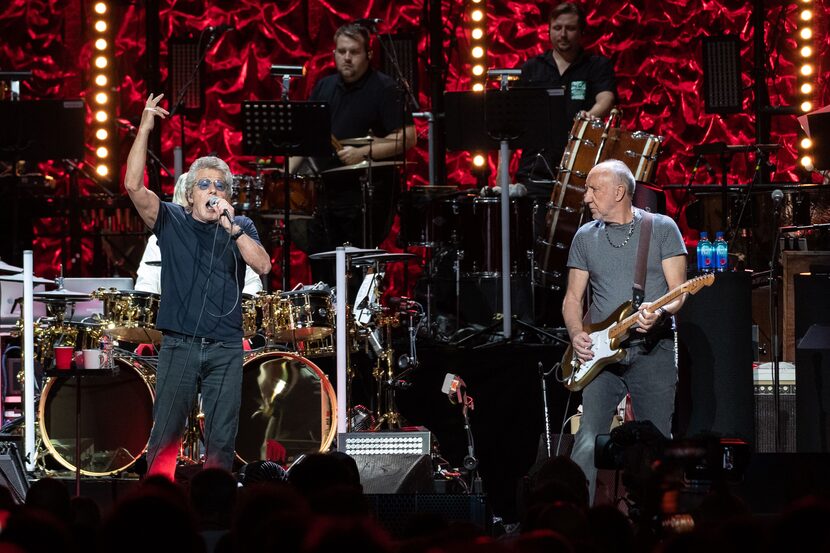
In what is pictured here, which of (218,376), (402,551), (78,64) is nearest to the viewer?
(402,551)

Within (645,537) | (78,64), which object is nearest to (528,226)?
(78,64)

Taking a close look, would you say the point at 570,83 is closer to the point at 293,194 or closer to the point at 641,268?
the point at 293,194

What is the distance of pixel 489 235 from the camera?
10.6 meters

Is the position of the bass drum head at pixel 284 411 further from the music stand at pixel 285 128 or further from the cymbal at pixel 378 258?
the music stand at pixel 285 128

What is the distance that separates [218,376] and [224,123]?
855cm

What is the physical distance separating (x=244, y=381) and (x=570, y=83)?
178 inches

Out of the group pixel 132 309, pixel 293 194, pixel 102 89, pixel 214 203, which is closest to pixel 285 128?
pixel 293 194

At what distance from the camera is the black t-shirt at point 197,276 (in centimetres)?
636

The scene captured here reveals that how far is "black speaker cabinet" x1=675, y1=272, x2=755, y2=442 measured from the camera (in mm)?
7355

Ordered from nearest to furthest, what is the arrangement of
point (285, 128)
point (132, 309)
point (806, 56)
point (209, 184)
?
1. point (209, 184)
2. point (132, 309)
3. point (285, 128)
4. point (806, 56)

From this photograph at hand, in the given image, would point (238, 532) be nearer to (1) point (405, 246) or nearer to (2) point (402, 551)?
(2) point (402, 551)

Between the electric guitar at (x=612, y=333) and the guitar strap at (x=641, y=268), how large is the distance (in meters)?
0.06

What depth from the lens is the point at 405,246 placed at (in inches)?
431

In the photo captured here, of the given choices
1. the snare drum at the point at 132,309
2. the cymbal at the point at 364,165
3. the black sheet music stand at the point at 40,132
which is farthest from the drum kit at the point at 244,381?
the cymbal at the point at 364,165
